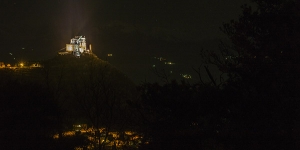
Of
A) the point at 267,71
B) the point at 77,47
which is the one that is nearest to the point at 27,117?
the point at 267,71

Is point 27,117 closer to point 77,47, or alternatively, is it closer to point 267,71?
point 267,71

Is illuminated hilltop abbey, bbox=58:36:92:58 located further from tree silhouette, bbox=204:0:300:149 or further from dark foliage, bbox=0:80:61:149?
tree silhouette, bbox=204:0:300:149

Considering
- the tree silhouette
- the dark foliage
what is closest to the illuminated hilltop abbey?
the dark foliage

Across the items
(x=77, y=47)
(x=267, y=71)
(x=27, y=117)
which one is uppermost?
(x=77, y=47)

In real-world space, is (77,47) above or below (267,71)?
above

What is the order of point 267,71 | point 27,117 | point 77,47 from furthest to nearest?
1. point 77,47
2. point 27,117
3. point 267,71

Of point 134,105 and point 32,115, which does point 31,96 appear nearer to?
point 32,115

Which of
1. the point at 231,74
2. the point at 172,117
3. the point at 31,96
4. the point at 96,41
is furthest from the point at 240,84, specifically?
the point at 96,41

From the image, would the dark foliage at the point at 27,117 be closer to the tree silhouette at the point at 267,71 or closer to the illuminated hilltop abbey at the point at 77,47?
the tree silhouette at the point at 267,71
